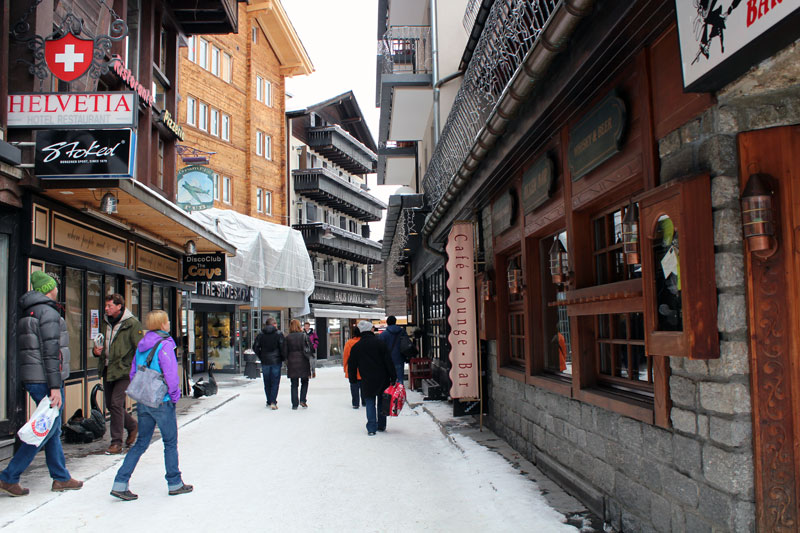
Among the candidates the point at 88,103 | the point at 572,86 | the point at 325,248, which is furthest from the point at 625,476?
the point at 325,248

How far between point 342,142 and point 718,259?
140 feet

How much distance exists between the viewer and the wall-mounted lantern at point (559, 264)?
6172mm

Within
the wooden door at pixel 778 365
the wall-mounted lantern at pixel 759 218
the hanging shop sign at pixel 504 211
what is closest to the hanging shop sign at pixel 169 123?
the hanging shop sign at pixel 504 211

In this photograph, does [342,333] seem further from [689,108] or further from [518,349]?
[689,108]

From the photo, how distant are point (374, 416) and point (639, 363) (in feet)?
18.0

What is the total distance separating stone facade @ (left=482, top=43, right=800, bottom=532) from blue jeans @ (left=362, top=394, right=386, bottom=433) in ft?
18.0

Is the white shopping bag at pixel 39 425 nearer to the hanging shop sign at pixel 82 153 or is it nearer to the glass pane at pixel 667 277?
the hanging shop sign at pixel 82 153

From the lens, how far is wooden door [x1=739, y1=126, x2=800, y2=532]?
3.27 metres

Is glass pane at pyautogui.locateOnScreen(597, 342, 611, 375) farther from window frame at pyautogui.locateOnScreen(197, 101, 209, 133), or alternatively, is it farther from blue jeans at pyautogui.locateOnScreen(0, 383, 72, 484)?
window frame at pyautogui.locateOnScreen(197, 101, 209, 133)

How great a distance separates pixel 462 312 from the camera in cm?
925

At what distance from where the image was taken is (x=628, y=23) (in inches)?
163

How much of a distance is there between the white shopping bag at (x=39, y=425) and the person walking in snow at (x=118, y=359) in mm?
2313

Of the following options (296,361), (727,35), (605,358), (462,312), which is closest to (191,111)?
(296,361)

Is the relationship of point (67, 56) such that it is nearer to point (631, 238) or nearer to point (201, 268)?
A: point (631, 238)
